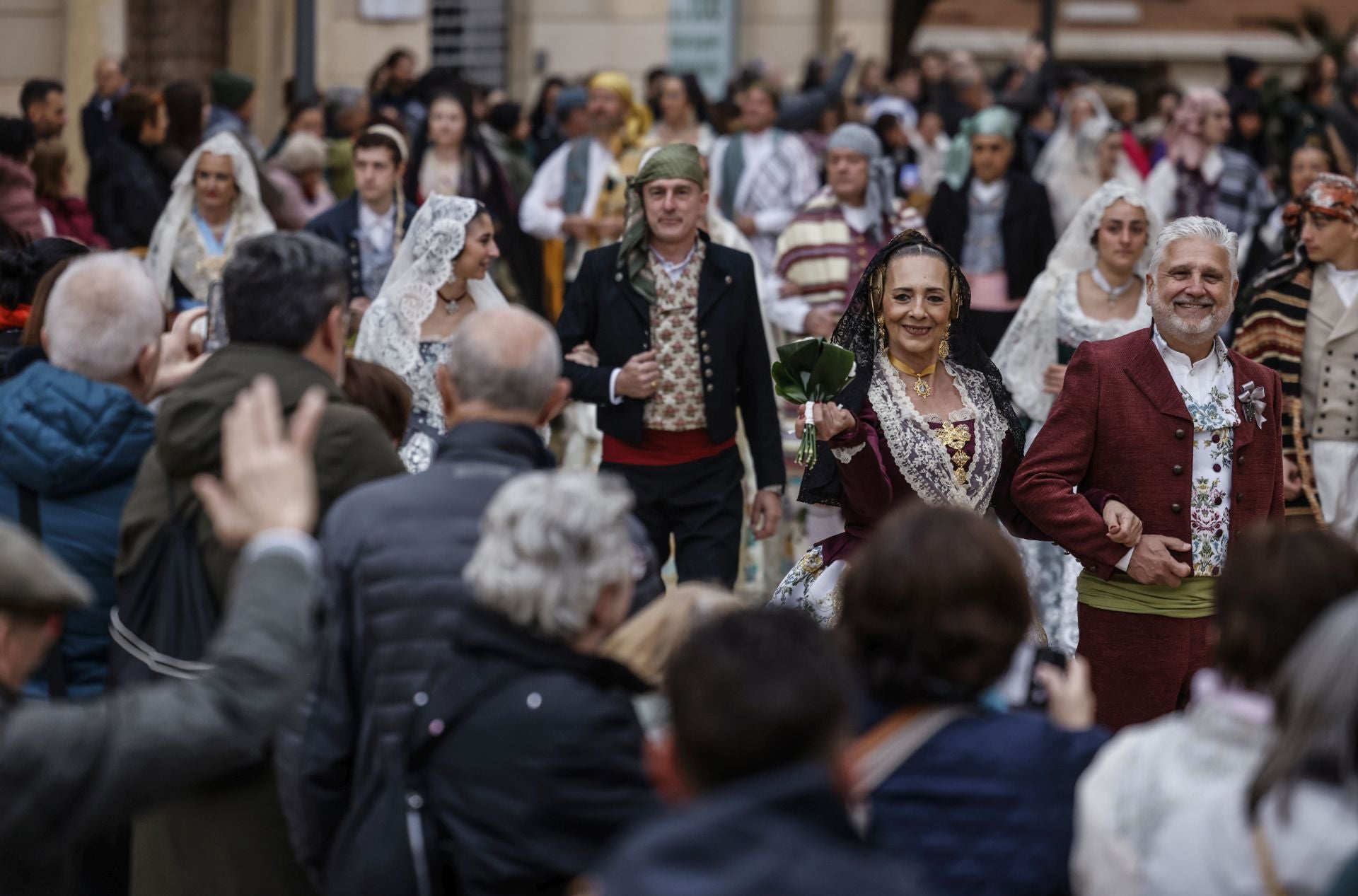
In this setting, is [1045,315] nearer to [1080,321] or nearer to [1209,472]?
[1080,321]

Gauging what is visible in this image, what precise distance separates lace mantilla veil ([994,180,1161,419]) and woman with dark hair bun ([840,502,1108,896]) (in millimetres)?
4928

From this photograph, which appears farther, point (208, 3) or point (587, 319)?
point (208, 3)

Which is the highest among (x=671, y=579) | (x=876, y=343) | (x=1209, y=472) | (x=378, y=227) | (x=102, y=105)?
(x=102, y=105)

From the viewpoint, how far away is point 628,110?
13.5 metres

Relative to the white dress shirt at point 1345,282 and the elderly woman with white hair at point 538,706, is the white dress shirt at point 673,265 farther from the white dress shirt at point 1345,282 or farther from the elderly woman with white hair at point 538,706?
the elderly woman with white hair at point 538,706

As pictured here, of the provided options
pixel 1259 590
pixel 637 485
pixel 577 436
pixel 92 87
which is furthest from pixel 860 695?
pixel 92 87

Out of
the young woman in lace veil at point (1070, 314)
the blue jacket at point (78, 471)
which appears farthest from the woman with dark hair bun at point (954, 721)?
the young woman in lace veil at point (1070, 314)

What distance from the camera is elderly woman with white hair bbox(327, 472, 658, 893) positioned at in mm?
3387

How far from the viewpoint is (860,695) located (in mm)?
3285

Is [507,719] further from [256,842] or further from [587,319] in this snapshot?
[587,319]

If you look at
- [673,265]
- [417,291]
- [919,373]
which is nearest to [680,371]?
[673,265]

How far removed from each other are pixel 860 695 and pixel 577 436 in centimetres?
583

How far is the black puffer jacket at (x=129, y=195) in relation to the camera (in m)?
11.0

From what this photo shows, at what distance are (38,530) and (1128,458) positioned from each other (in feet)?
10.2
